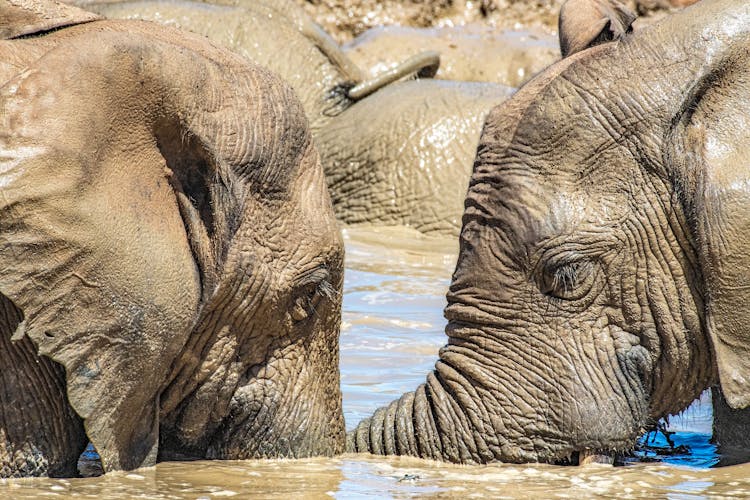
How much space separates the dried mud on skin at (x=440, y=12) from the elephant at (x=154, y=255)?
14939 millimetres

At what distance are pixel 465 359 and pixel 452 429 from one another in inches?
9.9

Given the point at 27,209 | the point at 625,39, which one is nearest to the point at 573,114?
the point at 625,39

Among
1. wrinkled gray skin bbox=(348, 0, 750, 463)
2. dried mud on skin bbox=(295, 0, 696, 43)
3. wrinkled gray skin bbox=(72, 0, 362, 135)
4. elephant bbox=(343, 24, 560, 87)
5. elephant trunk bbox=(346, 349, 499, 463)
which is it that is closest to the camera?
wrinkled gray skin bbox=(348, 0, 750, 463)

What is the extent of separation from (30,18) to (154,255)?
90cm

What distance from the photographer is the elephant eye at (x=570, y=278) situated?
210 inches

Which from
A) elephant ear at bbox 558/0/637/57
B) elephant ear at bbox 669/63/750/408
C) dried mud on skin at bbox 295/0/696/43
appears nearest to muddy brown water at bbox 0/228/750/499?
elephant ear at bbox 669/63/750/408

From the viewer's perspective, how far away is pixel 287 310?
17.1ft

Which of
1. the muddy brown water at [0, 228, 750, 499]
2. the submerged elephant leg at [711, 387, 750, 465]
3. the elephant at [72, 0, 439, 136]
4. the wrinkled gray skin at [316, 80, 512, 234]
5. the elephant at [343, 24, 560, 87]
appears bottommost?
the muddy brown water at [0, 228, 750, 499]

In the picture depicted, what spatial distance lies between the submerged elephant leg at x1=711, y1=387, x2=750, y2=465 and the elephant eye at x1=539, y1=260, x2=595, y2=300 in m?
0.68

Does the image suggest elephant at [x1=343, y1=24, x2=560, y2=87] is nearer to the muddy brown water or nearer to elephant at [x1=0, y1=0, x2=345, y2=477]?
the muddy brown water

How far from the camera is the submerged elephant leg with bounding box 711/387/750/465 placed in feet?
18.3

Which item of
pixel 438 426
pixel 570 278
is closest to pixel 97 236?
pixel 438 426

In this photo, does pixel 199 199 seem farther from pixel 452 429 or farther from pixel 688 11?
pixel 688 11

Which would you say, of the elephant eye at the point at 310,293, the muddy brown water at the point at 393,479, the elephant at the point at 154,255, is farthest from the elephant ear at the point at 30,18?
the muddy brown water at the point at 393,479
